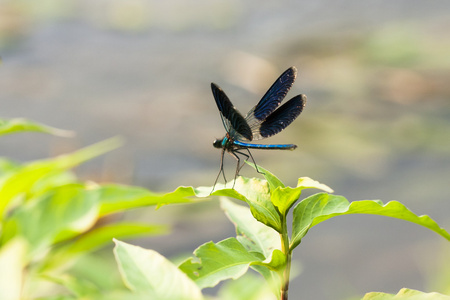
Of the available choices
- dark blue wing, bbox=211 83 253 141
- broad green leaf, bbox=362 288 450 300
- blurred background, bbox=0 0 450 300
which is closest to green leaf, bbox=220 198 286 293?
broad green leaf, bbox=362 288 450 300

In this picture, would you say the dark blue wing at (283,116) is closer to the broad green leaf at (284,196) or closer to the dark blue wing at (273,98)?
the dark blue wing at (273,98)

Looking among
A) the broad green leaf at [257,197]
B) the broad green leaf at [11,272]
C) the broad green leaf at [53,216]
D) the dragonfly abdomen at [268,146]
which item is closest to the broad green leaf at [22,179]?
the broad green leaf at [53,216]

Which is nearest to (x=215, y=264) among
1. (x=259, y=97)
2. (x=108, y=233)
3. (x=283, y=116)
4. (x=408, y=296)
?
(x=408, y=296)

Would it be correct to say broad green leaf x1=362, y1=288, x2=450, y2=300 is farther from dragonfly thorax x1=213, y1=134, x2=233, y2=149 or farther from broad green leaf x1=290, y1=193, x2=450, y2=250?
dragonfly thorax x1=213, y1=134, x2=233, y2=149

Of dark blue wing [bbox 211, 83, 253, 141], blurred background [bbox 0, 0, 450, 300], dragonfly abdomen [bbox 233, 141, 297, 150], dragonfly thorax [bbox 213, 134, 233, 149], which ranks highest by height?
blurred background [bbox 0, 0, 450, 300]

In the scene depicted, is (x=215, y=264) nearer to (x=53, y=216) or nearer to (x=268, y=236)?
(x=268, y=236)

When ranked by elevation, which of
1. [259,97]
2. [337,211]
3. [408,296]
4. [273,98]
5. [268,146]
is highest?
[259,97]
